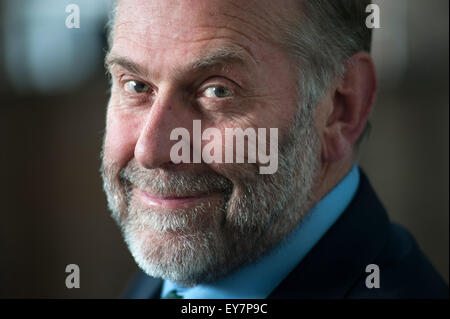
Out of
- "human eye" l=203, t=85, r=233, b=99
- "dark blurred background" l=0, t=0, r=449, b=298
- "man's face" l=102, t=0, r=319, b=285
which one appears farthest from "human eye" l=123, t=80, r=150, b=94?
"dark blurred background" l=0, t=0, r=449, b=298

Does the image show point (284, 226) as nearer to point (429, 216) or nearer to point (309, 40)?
point (309, 40)

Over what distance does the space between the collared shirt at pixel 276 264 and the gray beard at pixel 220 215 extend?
29 millimetres

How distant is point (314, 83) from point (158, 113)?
35 cm

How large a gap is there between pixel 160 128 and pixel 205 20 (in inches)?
9.1

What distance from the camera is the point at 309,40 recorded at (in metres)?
1.11

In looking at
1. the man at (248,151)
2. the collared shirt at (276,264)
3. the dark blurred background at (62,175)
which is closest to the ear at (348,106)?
the man at (248,151)

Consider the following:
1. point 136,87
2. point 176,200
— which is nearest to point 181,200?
point 176,200

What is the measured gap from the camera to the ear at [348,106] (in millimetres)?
1217

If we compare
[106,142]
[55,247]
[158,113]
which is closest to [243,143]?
[158,113]

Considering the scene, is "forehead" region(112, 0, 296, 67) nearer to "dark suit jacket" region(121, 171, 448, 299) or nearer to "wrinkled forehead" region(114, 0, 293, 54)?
"wrinkled forehead" region(114, 0, 293, 54)

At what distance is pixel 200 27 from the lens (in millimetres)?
1028

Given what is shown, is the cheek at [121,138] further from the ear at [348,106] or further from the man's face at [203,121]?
the ear at [348,106]

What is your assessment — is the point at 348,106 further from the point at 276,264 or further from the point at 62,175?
the point at 62,175

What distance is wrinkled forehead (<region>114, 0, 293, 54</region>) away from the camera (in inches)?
40.6
